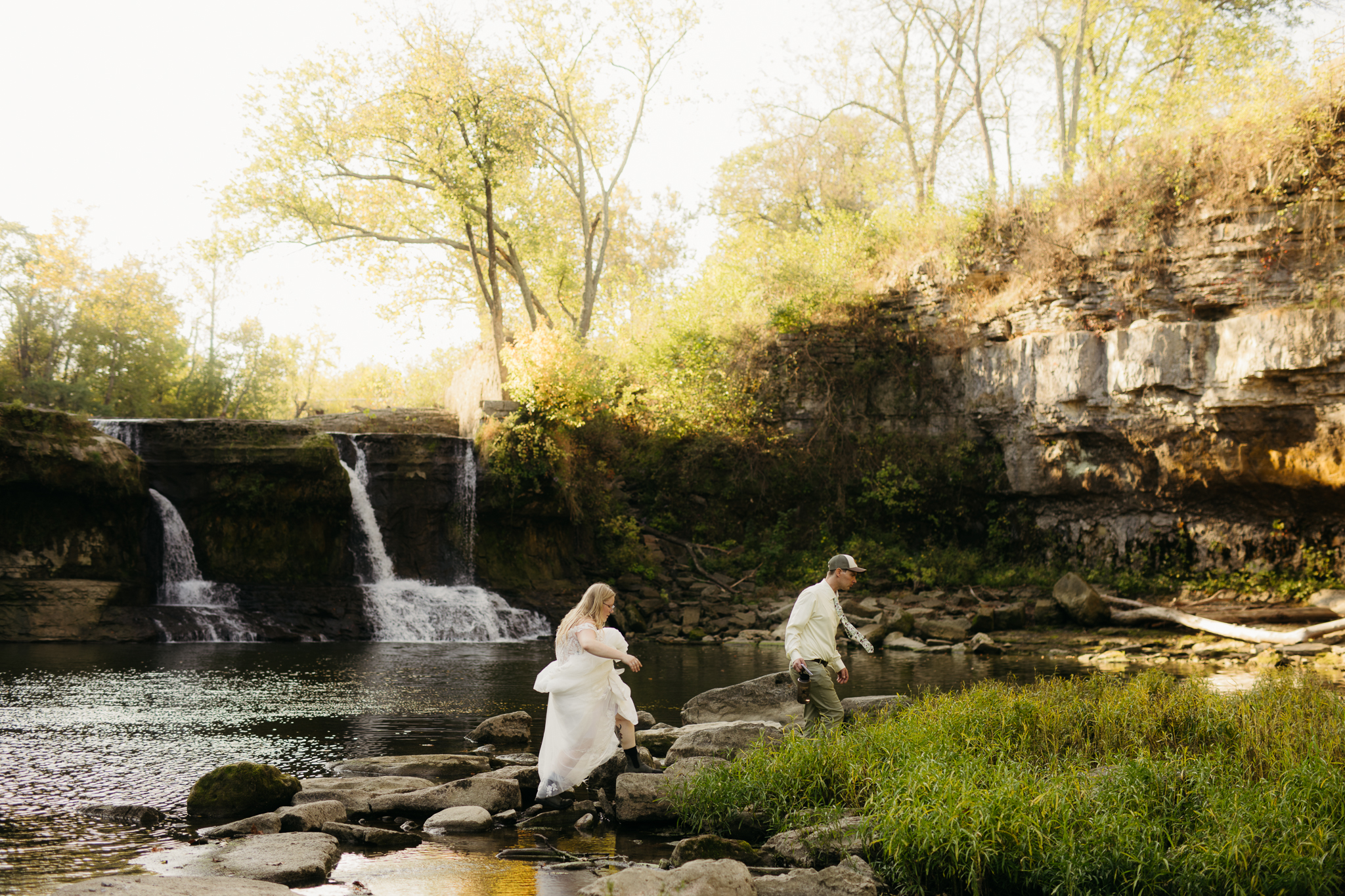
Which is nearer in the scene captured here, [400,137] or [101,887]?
[101,887]

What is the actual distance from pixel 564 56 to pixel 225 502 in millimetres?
18227

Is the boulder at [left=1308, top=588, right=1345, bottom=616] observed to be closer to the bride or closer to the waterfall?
the bride

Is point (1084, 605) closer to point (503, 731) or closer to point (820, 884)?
point (503, 731)

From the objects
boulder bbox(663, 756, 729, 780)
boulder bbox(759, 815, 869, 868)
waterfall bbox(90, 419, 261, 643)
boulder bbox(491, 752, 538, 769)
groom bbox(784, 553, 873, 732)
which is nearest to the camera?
boulder bbox(759, 815, 869, 868)

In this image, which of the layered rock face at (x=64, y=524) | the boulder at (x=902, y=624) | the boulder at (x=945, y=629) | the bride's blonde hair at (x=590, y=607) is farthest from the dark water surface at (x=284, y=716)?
the boulder at (x=945, y=629)

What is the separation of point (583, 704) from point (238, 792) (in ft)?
9.07

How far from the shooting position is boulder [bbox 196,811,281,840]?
20.6ft

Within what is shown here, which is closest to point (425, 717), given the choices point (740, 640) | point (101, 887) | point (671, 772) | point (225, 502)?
point (671, 772)

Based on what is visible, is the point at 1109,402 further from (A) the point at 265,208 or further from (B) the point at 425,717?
(A) the point at 265,208

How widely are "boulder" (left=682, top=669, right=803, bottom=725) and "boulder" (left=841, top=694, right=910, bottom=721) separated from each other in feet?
2.62

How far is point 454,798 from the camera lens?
7172mm

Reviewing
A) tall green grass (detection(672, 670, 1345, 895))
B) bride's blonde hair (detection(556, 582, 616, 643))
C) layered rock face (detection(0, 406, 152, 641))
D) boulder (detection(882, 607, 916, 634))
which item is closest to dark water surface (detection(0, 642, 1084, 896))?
tall green grass (detection(672, 670, 1345, 895))

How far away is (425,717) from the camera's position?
11070 millimetres

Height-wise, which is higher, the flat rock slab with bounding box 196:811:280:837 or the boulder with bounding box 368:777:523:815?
the flat rock slab with bounding box 196:811:280:837
